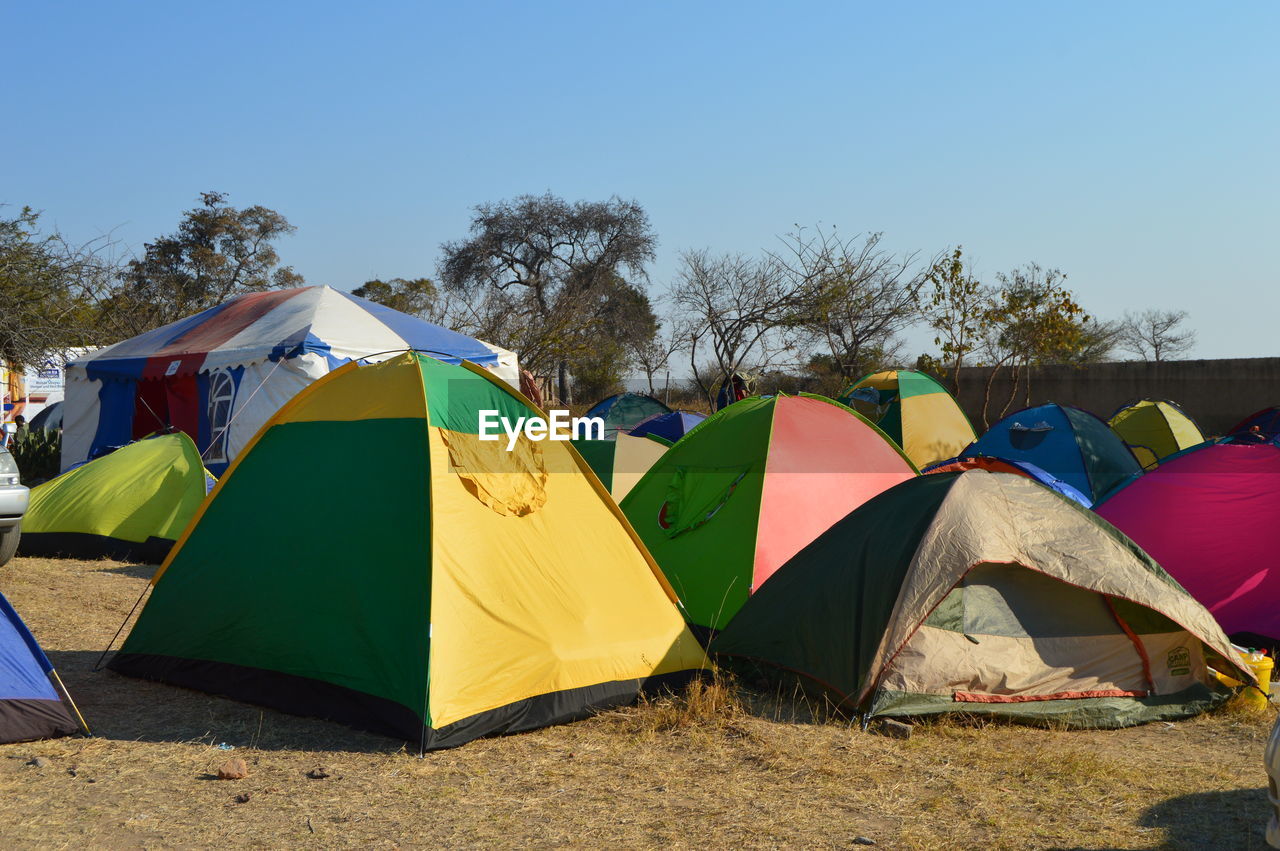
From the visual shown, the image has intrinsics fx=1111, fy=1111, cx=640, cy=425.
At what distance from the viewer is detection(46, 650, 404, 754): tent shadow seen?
516 centimetres

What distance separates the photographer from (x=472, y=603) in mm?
5277

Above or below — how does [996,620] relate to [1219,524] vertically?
below

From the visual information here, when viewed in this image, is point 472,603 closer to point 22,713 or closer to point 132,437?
point 22,713

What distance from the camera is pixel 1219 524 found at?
7289 millimetres

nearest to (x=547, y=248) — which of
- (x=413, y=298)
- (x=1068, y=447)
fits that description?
(x=413, y=298)

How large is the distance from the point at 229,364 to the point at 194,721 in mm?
9955

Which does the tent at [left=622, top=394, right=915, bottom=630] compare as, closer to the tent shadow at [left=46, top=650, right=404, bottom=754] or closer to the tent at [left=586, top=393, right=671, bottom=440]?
the tent shadow at [left=46, top=650, right=404, bottom=754]

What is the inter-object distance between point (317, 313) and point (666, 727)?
1119cm

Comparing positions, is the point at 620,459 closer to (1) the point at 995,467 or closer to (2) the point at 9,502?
(1) the point at 995,467

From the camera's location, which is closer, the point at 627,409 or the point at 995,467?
the point at 995,467

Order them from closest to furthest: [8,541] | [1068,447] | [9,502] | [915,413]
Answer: [9,502] → [8,541] → [1068,447] → [915,413]

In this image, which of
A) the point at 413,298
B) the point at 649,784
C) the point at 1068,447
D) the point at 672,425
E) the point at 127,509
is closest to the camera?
the point at 649,784

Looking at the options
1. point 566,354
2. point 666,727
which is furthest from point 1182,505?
point 566,354

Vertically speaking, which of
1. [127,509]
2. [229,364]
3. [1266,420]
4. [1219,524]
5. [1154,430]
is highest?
[229,364]
